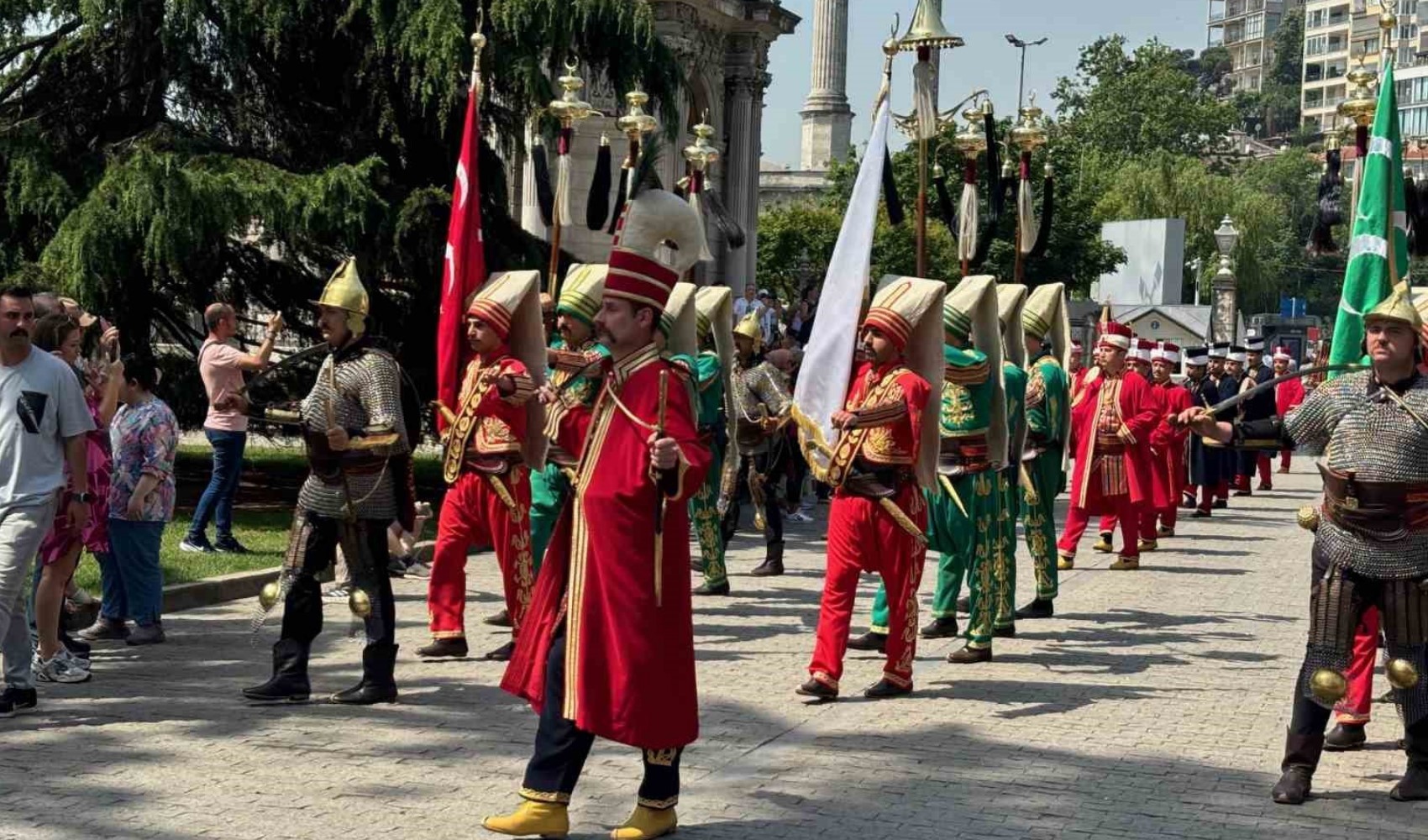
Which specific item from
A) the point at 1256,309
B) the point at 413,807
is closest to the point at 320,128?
the point at 413,807

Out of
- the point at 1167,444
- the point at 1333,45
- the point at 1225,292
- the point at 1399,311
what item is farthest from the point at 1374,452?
the point at 1333,45

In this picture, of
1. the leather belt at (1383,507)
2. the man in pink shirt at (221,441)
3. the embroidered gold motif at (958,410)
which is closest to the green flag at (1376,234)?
the embroidered gold motif at (958,410)

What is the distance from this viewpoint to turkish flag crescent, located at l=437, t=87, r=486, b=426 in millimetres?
12141

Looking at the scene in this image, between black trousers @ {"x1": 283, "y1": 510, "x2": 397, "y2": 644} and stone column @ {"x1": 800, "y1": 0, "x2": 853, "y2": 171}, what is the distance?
90.3m

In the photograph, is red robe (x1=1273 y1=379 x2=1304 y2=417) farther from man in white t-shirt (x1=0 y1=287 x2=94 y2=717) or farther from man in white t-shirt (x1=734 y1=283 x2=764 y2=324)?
man in white t-shirt (x1=0 y1=287 x2=94 y2=717)

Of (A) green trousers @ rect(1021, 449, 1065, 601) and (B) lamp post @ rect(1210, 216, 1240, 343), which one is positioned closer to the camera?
(A) green trousers @ rect(1021, 449, 1065, 601)

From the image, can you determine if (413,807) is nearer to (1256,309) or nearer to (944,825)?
(944,825)

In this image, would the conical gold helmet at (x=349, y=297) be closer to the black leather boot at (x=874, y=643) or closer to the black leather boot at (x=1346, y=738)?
the black leather boot at (x=874, y=643)

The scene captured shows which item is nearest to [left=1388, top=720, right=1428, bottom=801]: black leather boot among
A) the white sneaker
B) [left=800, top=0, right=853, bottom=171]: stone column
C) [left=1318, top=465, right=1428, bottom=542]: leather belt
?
[left=1318, top=465, right=1428, bottom=542]: leather belt

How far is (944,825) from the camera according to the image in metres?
7.09

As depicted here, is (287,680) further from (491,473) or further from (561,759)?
(561,759)

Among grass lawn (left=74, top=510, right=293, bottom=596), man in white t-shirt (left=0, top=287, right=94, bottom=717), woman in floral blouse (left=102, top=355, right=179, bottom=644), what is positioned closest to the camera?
man in white t-shirt (left=0, top=287, right=94, bottom=717)

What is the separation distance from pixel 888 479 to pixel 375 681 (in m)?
2.59

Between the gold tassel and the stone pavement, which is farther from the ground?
the gold tassel
